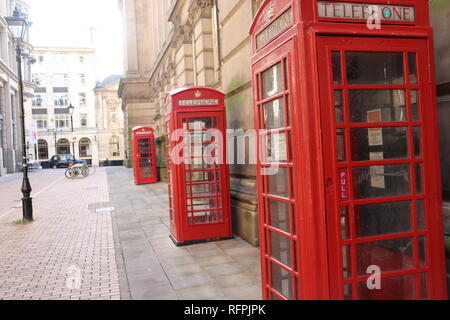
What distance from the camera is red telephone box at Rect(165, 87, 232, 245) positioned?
6086 millimetres

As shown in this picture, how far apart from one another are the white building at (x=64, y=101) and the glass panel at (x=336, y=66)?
64.7 metres

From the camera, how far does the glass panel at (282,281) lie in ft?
10.2

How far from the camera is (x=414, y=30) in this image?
9.01ft

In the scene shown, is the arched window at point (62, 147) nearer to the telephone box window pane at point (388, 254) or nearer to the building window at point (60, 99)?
the building window at point (60, 99)

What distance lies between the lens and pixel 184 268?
16.6 feet

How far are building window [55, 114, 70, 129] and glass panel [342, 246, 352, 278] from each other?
68697mm

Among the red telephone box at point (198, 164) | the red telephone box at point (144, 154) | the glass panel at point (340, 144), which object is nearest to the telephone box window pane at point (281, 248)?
the glass panel at point (340, 144)

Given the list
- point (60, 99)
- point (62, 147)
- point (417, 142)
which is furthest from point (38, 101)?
point (417, 142)

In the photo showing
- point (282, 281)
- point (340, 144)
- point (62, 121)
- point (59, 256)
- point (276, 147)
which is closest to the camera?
point (340, 144)

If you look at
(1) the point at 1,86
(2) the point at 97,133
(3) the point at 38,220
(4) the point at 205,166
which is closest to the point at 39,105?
(2) the point at 97,133

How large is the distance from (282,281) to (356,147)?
1274mm

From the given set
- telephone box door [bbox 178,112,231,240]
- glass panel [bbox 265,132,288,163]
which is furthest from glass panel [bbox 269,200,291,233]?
telephone box door [bbox 178,112,231,240]

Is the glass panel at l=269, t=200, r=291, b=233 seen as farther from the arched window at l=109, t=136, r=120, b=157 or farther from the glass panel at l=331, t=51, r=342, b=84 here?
the arched window at l=109, t=136, r=120, b=157

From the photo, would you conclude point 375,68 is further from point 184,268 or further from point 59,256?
point 59,256
